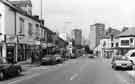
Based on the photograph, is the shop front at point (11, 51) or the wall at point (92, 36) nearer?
the shop front at point (11, 51)

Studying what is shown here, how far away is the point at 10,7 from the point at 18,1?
952 cm

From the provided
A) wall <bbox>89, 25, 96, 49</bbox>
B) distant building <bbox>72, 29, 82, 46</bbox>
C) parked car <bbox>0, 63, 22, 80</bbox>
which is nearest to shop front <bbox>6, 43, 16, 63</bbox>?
parked car <bbox>0, 63, 22, 80</bbox>

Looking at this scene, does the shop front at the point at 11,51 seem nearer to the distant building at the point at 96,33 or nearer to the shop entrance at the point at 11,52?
the shop entrance at the point at 11,52

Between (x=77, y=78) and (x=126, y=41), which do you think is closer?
(x=77, y=78)

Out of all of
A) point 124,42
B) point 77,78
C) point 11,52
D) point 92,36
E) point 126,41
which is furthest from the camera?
point 92,36

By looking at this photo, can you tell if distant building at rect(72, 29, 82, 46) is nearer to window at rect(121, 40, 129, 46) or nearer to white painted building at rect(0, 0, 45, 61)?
window at rect(121, 40, 129, 46)

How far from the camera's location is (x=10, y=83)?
1230 centimetres

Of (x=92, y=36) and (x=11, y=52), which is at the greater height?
(x=92, y=36)

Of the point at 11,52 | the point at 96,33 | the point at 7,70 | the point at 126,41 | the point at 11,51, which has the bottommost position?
the point at 7,70

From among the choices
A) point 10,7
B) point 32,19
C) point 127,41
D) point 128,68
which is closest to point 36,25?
point 32,19

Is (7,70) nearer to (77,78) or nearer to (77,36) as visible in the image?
(77,78)

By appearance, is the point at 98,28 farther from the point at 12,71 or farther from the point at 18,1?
the point at 12,71

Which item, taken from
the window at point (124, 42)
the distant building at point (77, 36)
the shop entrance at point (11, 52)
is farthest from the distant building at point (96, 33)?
the shop entrance at point (11, 52)

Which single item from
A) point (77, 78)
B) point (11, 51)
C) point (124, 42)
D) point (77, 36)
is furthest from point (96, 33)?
point (77, 78)
